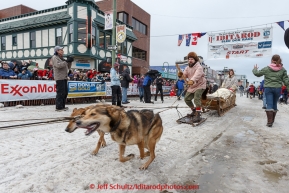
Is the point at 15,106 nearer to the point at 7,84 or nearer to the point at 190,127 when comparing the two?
the point at 7,84

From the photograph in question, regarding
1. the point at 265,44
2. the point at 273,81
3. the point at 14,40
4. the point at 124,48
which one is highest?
the point at 14,40

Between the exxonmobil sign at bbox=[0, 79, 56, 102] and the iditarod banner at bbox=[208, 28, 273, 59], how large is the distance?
1346 centimetres

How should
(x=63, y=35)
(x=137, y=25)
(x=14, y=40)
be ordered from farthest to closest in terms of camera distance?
(x=137, y=25), (x=14, y=40), (x=63, y=35)

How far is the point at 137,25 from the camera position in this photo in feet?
97.8

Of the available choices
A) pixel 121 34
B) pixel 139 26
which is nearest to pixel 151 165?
pixel 121 34

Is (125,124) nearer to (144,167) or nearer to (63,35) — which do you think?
(144,167)

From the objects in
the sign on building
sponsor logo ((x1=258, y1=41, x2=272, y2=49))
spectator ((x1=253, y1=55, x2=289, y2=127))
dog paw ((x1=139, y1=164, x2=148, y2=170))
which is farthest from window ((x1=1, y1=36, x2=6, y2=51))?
dog paw ((x1=139, y1=164, x2=148, y2=170))

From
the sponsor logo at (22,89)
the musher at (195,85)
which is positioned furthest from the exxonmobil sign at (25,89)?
the musher at (195,85)

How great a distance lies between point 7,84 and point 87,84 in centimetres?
371

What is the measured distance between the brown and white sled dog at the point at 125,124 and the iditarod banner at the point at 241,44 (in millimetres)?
15538

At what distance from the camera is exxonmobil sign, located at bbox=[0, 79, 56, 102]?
7.61m

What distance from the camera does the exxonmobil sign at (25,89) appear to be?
7.61 metres

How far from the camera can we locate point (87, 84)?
10547mm

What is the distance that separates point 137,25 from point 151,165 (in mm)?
29526
